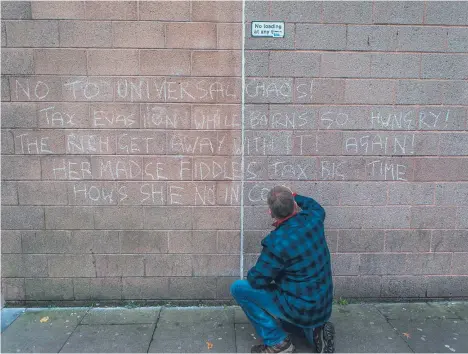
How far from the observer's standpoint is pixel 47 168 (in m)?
3.88

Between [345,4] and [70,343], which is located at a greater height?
[345,4]

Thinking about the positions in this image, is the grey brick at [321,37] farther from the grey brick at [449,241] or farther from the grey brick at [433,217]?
the grey brick at [449,241]

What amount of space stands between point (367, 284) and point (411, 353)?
3.05 feet

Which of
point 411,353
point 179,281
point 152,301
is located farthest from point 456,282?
point 152,301

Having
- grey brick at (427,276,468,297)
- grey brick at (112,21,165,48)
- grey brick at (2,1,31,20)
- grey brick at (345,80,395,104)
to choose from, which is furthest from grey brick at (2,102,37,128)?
grey brick at (427,276,468,297)

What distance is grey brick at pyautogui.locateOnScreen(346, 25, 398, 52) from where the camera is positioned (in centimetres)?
379

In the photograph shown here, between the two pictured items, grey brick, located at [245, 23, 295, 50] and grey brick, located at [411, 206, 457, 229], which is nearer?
grey brick, located at [245, 23, 295, 50]

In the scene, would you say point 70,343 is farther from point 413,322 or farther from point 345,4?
point 345,4

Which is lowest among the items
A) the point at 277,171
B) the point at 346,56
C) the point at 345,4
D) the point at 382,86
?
the point at 277,171

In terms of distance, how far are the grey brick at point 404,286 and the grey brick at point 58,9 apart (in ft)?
12.9

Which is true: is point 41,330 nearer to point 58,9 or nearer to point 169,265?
point 169,265

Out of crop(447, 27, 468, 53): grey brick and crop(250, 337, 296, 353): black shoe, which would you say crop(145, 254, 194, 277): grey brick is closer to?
crop(250, 337, 296, 353): black shoe

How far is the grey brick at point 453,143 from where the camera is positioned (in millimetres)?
3943

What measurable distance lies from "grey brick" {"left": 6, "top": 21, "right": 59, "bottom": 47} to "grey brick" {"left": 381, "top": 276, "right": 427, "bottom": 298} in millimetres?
4001
